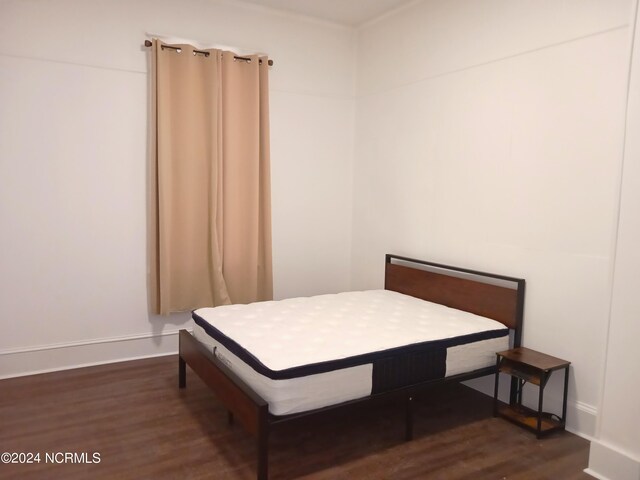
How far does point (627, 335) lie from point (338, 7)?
3.29m

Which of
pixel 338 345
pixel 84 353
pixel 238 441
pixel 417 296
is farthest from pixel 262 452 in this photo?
pixel 84 353

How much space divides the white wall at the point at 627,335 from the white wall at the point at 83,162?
9.41 ft

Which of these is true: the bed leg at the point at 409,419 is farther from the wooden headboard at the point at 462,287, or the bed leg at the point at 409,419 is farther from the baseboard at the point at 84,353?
the baseboard at the point at 84,353

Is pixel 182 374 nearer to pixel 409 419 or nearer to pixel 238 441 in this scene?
pixel 238 441

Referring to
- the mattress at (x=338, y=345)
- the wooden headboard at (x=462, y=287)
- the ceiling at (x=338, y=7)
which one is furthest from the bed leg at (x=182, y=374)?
the ceiling at (x=338, y=7)

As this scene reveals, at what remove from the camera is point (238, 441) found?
8.75 feet

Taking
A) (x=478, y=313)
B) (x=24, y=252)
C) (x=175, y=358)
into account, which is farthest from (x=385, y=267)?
(x=24, y=252)

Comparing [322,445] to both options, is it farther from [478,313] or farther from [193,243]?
[193,243]

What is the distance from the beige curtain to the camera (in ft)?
12.6

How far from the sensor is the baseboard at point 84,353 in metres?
3.55

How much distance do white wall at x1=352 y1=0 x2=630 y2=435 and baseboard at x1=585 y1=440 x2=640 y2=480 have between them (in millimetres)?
392

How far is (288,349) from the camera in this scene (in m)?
2.54

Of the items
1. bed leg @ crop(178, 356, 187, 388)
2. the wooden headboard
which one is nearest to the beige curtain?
bed leg @ crop(178, 356, 187, 388)

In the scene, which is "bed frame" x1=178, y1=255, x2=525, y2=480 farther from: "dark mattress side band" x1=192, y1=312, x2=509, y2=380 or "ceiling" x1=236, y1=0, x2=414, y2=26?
"ceiling" x1=236, y1=0, x2=414, y2=26
